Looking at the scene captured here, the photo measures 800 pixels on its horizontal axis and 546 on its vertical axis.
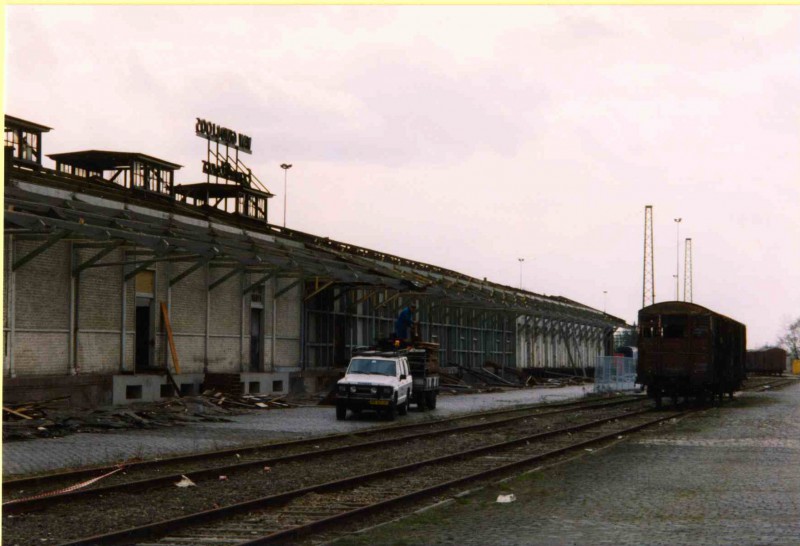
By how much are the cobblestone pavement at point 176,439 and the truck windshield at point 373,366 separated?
1.44m

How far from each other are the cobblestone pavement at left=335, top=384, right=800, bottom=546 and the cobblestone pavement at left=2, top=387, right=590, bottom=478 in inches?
279

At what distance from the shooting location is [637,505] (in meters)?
12.2

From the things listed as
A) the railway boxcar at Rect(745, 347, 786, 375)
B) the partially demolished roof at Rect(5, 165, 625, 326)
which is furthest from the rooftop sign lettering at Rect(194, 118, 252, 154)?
the railway boxcar at Rect(745, 347, 786, 375)

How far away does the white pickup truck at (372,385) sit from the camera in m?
27.8

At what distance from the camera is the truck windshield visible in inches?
1117

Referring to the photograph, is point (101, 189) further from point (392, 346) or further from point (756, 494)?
point (756, 494)

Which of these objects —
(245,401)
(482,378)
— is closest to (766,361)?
(482,378)

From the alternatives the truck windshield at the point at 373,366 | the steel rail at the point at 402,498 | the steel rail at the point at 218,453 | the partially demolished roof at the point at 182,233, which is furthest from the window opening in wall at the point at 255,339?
the steel rail at the point at 402,498

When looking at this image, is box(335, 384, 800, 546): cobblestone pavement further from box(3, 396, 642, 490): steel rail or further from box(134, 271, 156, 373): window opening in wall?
box(134, 271, 156, 373): window opening in wall

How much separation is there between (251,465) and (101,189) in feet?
55.9

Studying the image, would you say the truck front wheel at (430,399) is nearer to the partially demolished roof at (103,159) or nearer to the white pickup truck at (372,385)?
→ the white pickup truck at (372,385)

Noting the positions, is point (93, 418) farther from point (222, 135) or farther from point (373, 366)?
point (222, 135)

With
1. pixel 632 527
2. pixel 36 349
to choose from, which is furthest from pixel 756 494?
pixel 36 349

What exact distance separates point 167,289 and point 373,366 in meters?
8.43
